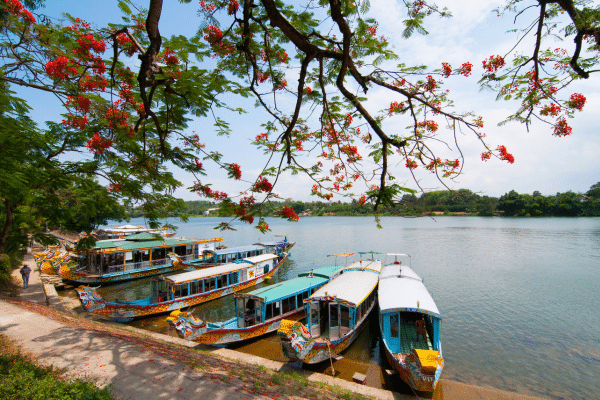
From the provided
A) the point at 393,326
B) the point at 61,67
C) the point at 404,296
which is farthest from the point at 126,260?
the point at 404,296

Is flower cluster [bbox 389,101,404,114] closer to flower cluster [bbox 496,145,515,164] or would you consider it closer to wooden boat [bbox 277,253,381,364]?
flower cluster [bbox 496,145,515,164]

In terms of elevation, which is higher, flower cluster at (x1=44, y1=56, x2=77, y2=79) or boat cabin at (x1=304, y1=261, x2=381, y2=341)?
flower cluster at (x1=44, y1=56, x2=77, y2=79)

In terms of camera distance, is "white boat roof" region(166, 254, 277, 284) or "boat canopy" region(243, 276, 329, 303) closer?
"boat canopy" region(243, 276, 329, 303)

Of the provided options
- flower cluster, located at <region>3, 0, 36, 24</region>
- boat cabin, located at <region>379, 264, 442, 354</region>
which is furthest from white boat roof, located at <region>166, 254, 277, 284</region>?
flower cluster, located at <region>3, 0, 36, 24</region>

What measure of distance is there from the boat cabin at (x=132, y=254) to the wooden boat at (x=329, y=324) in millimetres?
12596

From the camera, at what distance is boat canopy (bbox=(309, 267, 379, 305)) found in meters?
9.75

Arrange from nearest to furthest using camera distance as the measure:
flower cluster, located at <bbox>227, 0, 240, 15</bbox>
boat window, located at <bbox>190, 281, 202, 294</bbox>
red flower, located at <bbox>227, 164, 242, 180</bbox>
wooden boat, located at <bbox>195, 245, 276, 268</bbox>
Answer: flower cluster, located at <bbox>227, 0, 240, 15</bbox>, red flower, located at <bbox>227, 164, 242, 180</bbox>, boat window, located at <bbox>190, 281, 202, 294</bbox>, wooden boat, located at <bbox>195, 245, 276, 268</bbox>

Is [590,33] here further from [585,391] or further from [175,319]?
[175,319]

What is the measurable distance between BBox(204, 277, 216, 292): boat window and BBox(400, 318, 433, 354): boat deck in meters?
9.55

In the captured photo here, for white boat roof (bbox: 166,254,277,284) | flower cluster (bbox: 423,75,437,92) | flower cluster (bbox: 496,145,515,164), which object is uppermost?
flower cluster (bbox: 423,75,437,92)

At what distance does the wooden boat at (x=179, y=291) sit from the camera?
12148mm

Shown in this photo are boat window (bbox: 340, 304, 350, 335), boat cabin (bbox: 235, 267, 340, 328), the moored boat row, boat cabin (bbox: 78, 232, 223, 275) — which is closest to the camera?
the moored boat row

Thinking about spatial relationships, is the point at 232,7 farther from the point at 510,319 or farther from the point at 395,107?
the point at 510,319

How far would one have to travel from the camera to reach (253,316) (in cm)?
1091
